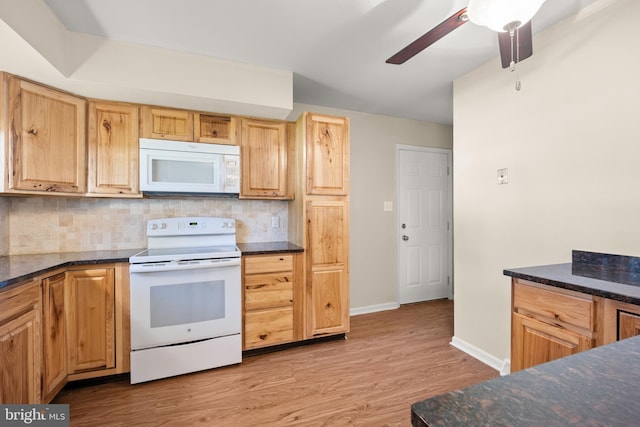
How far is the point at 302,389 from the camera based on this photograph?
6.64 ft

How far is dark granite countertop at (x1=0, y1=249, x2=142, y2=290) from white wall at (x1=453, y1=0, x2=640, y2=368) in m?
2.84

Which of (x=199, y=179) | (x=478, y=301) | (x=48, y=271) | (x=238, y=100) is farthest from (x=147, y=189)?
(x=478, y=301)

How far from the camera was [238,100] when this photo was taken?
2381 millimetres

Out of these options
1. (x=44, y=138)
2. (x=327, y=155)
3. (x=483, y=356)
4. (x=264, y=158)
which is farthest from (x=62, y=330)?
(x=483, y=356)

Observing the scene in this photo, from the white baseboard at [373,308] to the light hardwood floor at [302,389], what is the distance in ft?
2.34

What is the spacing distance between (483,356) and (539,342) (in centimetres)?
110

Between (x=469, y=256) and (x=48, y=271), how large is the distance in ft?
10.2

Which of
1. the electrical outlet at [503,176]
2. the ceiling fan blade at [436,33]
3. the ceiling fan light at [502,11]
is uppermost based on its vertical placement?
the ceiling fan blade at [436,33]

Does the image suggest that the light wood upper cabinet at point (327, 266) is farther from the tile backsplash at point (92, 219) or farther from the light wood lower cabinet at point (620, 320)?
the light wood lower cabinet at point (620, 320)

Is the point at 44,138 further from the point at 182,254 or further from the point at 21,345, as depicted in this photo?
the point at 21,345

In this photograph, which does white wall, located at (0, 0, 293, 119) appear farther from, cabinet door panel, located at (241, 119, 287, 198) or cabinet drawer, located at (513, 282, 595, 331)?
cabinet drawer, located at (513, 282, 595, 331)

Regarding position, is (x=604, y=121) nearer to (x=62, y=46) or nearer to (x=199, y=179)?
(x=199, y=179)

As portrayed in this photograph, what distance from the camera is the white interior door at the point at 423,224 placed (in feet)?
12.4

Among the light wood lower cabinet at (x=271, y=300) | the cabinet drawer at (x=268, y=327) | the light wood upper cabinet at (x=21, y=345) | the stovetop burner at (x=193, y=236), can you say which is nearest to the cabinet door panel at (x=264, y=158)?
the stovetop burner at (x=193, y=236)
